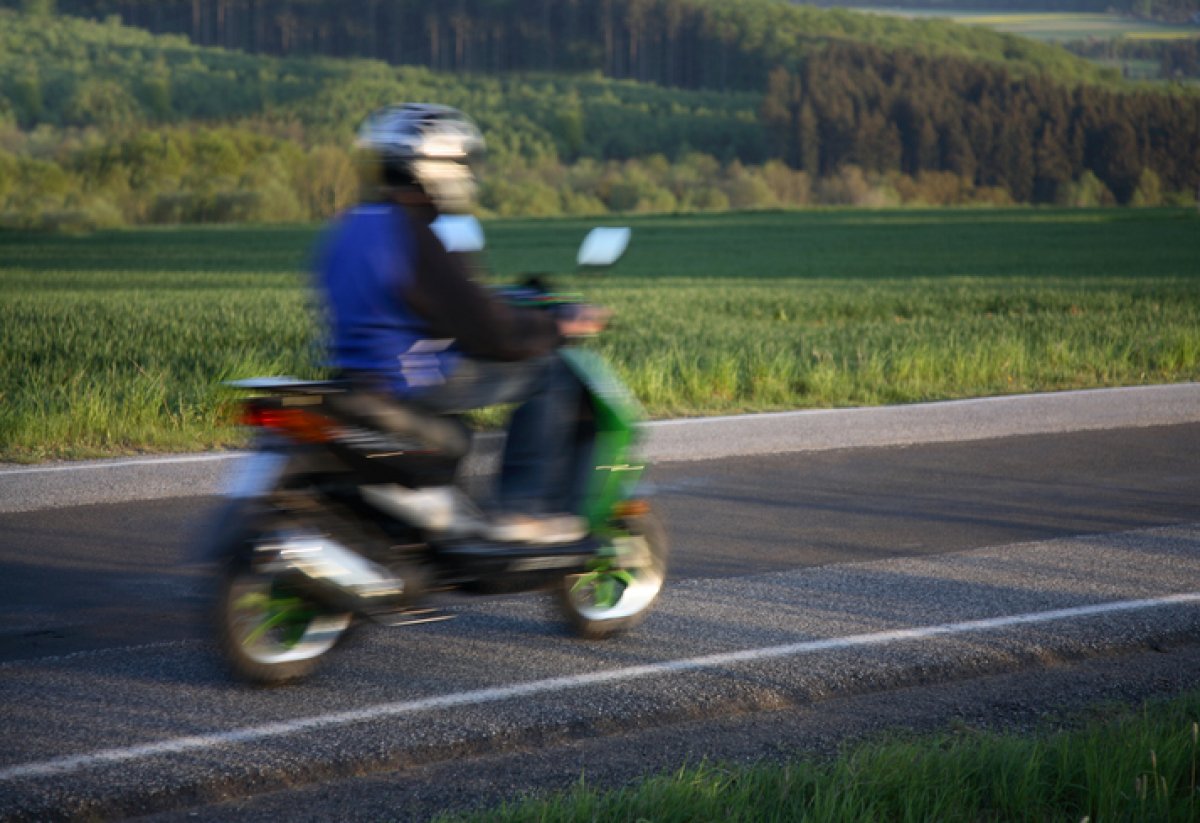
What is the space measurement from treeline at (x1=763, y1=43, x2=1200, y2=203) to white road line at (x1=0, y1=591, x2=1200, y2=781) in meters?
110

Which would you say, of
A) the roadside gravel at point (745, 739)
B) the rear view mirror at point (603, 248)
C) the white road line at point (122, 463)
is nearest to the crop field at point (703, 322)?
the rear view mirror at point (603, 248)

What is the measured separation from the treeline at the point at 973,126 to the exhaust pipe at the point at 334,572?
367ft

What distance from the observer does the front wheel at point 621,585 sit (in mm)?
5695

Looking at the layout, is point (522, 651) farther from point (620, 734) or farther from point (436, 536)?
point (620, 734)

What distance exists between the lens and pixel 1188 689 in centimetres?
506

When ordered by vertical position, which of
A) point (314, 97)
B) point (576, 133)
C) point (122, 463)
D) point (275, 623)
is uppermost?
point (275, 623)

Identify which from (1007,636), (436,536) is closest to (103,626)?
(436,536)

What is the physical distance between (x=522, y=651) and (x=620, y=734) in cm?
96

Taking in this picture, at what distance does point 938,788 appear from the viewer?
13.0 ft

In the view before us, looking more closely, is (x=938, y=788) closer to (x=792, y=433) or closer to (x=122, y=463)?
(x=122, y=463)

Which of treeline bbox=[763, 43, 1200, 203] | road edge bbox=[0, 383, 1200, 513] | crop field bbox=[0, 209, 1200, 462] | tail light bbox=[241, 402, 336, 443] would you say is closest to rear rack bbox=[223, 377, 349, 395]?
tail light bbox=[241, 402, 336, 443]

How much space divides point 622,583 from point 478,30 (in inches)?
7492

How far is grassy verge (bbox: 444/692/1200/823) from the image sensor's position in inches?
148

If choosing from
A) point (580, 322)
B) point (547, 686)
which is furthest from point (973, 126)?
point (547, 686)
